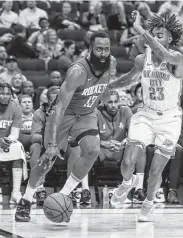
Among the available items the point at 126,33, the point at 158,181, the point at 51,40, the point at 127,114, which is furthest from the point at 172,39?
the point at 126,33

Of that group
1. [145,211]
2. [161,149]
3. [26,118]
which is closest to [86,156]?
[161,149]

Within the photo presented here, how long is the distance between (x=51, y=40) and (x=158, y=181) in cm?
610

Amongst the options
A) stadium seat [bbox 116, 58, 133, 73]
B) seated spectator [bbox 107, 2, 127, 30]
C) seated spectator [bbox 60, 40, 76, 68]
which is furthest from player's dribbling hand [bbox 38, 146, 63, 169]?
seated spectator [bbox 107, 2, 127, 30]

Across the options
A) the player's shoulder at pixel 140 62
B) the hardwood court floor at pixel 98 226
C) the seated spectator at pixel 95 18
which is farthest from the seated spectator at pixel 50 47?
the player's shoulder at pixel 140 62

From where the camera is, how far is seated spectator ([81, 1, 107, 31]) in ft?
44.8

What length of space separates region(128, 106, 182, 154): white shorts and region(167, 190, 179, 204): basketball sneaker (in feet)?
7.68

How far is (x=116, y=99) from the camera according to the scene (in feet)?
31.0

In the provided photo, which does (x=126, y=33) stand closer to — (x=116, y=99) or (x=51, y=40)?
(x=51, y=40)

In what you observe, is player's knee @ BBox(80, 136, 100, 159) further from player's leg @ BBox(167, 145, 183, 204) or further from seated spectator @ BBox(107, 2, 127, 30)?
seated spectator @ BBox(107, 2, 127, 30)

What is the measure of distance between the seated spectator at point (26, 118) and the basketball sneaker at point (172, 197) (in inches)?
82.7

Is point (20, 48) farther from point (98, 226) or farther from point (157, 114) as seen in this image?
point (98, 226)

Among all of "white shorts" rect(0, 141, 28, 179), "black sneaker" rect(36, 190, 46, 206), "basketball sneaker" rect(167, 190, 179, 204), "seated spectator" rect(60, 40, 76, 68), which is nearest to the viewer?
"black sneaker" rect(36, 190, 46, 206)

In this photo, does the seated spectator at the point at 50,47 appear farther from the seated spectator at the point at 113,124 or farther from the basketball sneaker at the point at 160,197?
the basketball sneaker at the point at 160,197

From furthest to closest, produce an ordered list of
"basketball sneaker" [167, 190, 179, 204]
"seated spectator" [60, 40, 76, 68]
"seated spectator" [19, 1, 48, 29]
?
"seated spectator" [19, 1, 48, 29]
"seated spectator" [60, 40, 76, 68]
"basketball sneaker" [167, 190, 179, 204]
